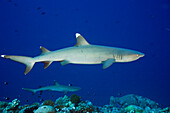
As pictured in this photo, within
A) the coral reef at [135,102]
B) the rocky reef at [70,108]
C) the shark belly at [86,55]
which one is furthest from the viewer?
the coral reef at [135,102]

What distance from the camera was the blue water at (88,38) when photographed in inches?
2692

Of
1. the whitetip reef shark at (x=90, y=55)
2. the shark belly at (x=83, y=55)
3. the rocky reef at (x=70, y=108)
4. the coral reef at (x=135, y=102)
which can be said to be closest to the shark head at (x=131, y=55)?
the whitetip reef shark at (x=90, y=55)

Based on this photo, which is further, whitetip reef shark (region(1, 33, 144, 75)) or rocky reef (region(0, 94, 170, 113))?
rocky reef (region(0, 94, 170, 113))

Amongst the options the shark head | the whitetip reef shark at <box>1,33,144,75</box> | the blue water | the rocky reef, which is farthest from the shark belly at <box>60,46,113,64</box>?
the blue water

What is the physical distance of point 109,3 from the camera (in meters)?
80.8

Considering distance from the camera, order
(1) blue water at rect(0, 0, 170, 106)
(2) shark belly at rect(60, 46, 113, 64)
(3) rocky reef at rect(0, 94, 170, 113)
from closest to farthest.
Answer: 1. (2) shark belly at rect(60, 46, 113, 64)
2. (3) rocky reef at rect(0, 94, 170, 113)
3. (1) blue water at rect(0, 0, 170, 106)

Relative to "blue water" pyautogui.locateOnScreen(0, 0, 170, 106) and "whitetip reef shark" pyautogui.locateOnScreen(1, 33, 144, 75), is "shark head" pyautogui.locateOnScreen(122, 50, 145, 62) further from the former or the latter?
"blue water" pyautogui.locateOnScreen(0, 0, 170, 106)

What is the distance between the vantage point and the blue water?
68375mm

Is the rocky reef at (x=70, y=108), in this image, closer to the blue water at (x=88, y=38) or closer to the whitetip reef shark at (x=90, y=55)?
the whitetip reef shark at (x=90, y=55)

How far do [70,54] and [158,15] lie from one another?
248ft

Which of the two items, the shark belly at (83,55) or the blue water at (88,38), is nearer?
the shark belly at (83,55)

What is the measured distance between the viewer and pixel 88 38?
3359 inches

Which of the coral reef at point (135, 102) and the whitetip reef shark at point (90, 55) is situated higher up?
the whitetip reef shark at point (90, 55)

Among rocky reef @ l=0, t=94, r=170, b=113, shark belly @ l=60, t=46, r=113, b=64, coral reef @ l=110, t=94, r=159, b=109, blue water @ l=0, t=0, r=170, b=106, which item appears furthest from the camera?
blue water @ l=0, t=0, r=170, b=106
